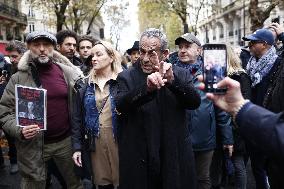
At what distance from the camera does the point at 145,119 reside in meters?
2.93

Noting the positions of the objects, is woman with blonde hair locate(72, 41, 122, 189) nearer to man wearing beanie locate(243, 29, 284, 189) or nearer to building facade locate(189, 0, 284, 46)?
man wearing beanie locate(243, 29, 284, 189)

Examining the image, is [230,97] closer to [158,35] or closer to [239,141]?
[158,35]

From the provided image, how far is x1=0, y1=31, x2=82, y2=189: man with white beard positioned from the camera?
3748mm

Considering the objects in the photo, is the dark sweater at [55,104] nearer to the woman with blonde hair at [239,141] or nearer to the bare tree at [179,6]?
the woman with blonde hair at [239,141]

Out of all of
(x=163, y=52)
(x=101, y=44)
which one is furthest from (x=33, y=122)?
(x=163, y=52)

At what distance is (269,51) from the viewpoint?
4.69 metres

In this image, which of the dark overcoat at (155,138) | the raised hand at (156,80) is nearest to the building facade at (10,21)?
the dark overcoat at (155,138)

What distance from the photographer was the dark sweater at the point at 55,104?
3891 millimetres

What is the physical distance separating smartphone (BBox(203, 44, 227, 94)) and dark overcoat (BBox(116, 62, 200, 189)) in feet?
2.72

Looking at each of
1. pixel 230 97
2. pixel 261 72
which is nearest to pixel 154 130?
pixel 230 97

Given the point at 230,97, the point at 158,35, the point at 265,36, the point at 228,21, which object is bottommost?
the point at 230,97

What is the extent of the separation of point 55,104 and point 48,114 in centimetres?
13

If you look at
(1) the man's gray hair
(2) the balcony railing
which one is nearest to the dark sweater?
(1) the man's gray hair

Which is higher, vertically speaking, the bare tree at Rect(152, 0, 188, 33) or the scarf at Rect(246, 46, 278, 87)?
the bare tree at Rect(152, 0, 188, 33)
